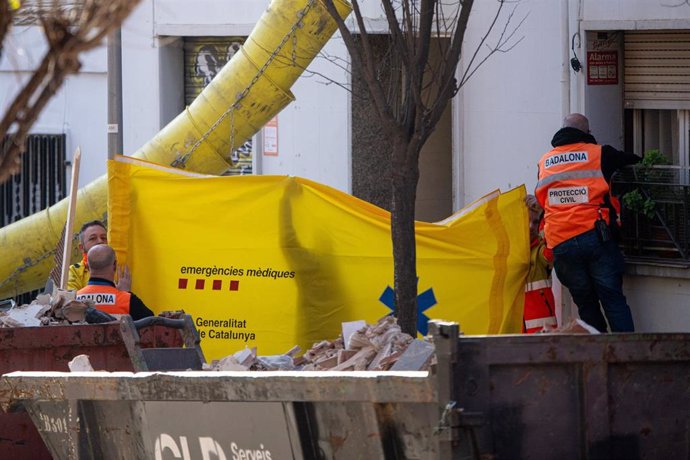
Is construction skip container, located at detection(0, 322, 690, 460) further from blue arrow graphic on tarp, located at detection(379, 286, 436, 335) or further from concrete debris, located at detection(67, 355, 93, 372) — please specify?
blue arrow graphic on tarp, located at detection(379, 286, 436, 335)

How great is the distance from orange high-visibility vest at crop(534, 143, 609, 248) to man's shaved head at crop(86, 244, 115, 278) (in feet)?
10.1

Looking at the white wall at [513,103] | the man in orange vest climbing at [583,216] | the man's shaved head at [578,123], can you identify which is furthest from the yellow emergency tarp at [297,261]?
the white wall at [513,103]

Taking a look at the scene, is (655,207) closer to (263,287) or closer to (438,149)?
(263,287)

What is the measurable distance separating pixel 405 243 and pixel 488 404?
3896mm

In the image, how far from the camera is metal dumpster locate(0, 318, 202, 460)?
774 centimetres

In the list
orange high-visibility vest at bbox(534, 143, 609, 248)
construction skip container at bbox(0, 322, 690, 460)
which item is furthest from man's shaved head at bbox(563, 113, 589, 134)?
construction skip container at bbox(0, 322, 690, 460)

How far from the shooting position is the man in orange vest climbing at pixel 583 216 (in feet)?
31.3

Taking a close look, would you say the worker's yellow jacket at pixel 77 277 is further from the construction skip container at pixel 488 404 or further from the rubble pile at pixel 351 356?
the construction skip container at pixel 488 404

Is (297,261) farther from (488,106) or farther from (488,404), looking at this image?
(488,404)

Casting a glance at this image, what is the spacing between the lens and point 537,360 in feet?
17.3

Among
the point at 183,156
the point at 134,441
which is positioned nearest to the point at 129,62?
the point at 183,156

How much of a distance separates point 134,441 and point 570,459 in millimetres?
2120

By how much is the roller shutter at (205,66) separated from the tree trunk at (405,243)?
20.1 ft

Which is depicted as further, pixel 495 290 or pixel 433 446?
pixel 495 290
